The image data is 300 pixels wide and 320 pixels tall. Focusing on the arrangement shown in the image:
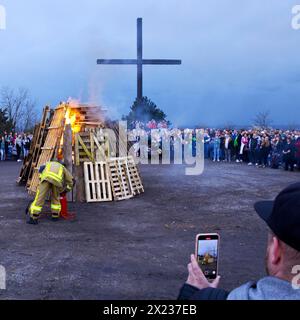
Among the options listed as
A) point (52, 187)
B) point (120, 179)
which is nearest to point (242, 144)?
point (120, 179)

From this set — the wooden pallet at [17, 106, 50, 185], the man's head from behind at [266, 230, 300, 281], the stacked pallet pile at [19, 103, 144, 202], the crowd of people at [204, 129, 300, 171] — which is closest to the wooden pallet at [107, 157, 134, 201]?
the stacked pallet pile at [19, 103, 144, 202]

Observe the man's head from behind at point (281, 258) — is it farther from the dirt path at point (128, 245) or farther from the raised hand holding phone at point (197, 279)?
the dirt path at point (128, 245)

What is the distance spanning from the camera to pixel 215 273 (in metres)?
2.38

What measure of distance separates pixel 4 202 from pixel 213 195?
6.42 metres

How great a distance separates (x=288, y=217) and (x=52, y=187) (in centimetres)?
870

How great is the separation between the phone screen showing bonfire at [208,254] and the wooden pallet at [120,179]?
10.2m

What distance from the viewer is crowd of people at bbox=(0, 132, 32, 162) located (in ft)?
88.6

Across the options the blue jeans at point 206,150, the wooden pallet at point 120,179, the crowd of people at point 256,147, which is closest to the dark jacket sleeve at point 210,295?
the wooden pallet at point 120,179

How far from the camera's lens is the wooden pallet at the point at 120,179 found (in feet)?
41.5

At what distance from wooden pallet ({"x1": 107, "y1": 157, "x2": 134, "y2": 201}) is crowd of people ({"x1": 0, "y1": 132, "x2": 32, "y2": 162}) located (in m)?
15.1

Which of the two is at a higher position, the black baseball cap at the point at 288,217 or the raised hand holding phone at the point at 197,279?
the black baseball cap at the point at 288,217

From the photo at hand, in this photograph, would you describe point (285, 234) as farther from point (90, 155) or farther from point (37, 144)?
point (37, 144)

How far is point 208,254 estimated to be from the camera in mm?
2412
